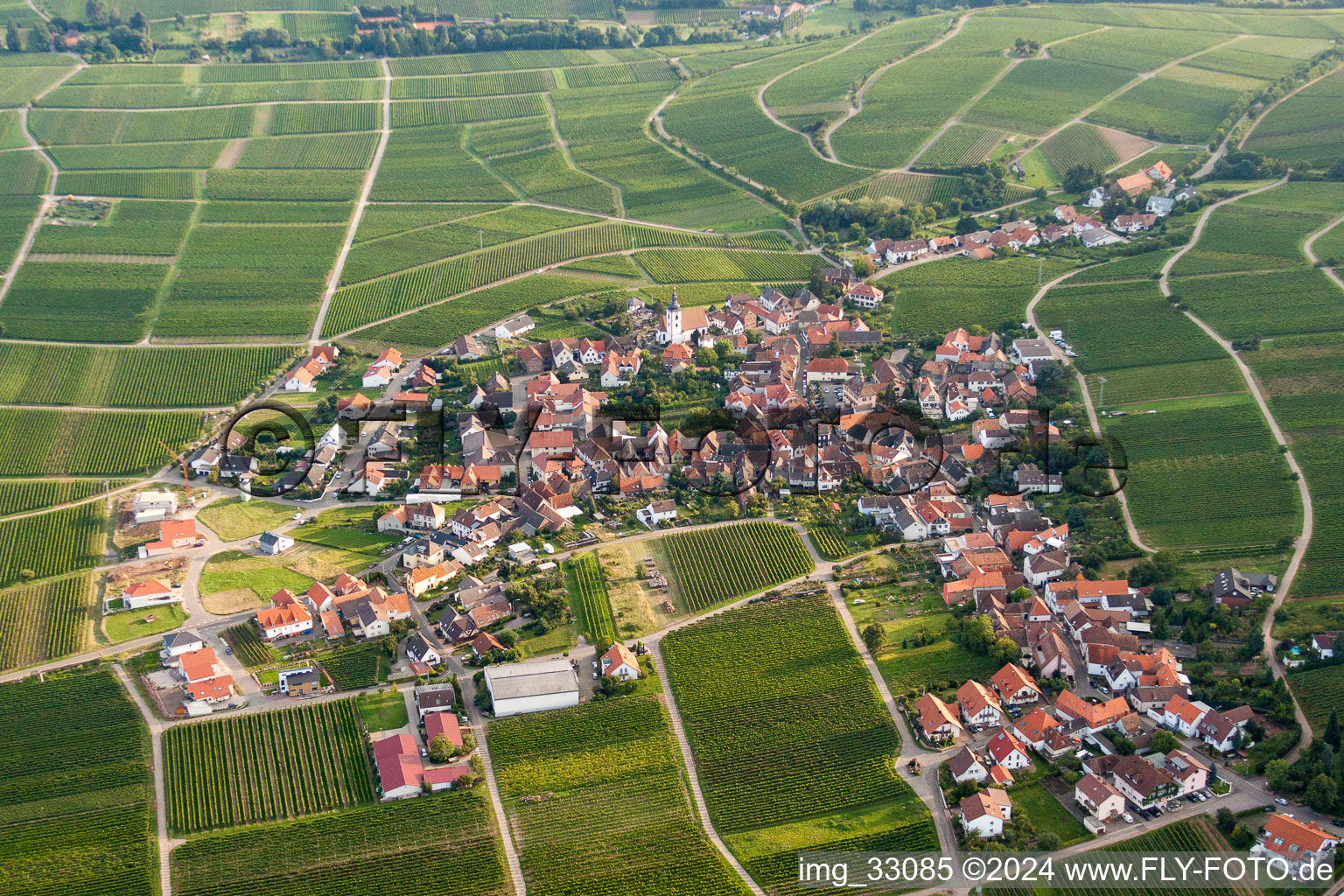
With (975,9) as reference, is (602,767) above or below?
below

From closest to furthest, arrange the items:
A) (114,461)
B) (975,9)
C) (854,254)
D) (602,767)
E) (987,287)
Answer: (602,767), (114,461), (987,287), (854,254), (975,9)

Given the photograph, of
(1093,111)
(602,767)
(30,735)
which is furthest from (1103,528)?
(1093,111)

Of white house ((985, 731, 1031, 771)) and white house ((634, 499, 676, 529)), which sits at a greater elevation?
white house ((985, 731, 1031, 771))

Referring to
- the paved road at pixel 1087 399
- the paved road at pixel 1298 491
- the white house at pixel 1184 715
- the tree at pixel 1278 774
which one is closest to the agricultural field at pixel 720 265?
the paved road at pixel 1087 399

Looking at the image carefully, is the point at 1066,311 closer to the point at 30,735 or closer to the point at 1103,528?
the point at 1103,528

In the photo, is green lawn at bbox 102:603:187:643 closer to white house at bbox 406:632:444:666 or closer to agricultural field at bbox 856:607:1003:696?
white house at bbox 406:632:444:666

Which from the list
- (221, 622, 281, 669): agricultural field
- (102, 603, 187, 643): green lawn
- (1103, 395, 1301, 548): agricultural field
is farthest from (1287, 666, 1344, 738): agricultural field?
(102, 603, 187, 643): green lawn
